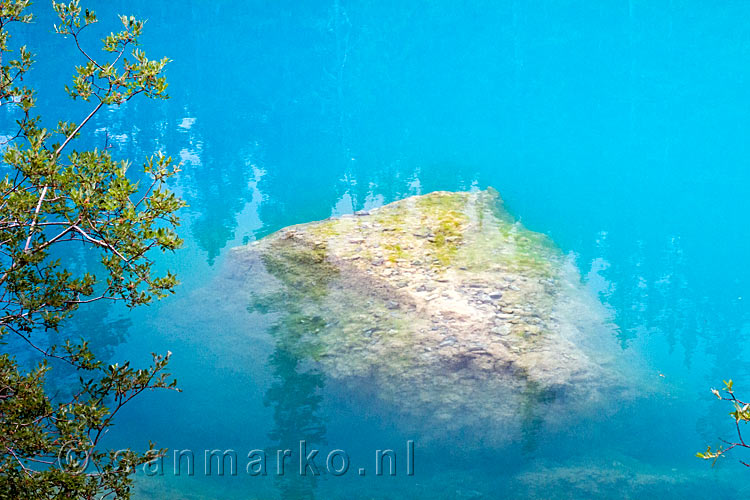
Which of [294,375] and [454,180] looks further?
[454,180]

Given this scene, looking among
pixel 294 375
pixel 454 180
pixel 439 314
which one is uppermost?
pixel 454 180

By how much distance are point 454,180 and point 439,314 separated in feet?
32.2

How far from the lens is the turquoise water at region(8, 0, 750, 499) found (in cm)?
887

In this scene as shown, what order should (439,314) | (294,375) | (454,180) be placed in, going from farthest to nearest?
(454,180)
(439,314)
(294,375)

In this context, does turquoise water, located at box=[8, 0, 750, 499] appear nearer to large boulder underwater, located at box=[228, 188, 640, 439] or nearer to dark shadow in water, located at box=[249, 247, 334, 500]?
dark shadow in water, located at box=[249, 247, 334, 500]

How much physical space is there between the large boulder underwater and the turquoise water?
429mm

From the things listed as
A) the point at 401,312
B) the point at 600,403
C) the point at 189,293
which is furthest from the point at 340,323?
the point at 600,403

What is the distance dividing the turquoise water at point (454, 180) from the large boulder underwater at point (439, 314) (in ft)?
1.41

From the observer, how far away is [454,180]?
64.7 feet

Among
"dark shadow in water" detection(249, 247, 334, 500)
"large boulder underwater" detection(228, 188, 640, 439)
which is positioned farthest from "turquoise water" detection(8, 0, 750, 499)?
"large boulder underwater" detection(228, 188, 640, 439)

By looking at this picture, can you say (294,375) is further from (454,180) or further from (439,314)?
(454,180)

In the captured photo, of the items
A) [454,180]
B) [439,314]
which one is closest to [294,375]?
[439,314]

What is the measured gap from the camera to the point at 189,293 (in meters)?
12.9

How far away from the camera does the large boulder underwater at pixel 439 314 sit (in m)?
9.48
